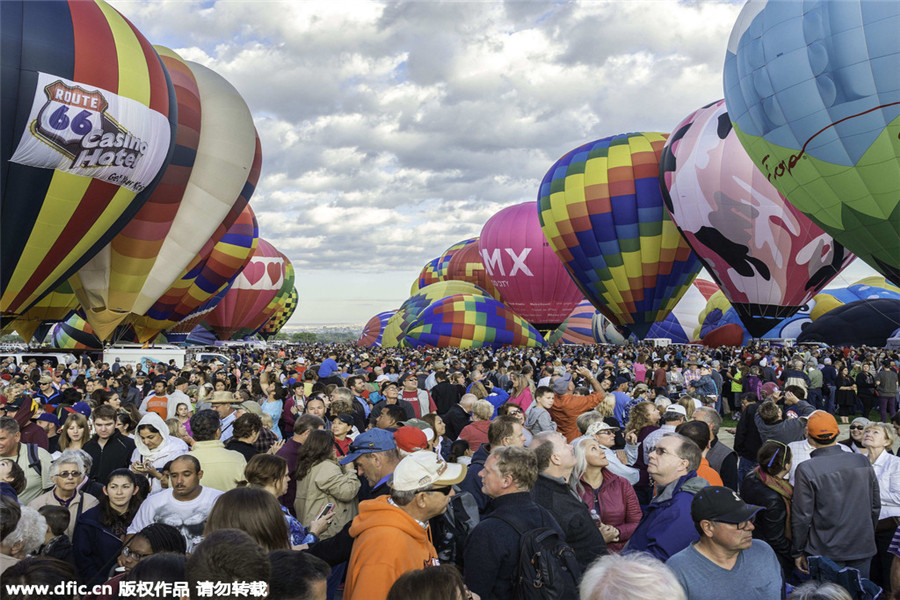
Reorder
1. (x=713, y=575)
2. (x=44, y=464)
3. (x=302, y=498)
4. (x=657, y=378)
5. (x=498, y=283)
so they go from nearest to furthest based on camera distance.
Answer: (x=713, y=575) → (x=302, y=498) → (x=44, y=464) → (x=657, y=378) → (x=498, y=283)

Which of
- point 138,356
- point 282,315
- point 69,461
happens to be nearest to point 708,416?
point 69,461

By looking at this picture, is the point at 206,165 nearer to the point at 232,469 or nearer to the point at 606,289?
the point at 606,289

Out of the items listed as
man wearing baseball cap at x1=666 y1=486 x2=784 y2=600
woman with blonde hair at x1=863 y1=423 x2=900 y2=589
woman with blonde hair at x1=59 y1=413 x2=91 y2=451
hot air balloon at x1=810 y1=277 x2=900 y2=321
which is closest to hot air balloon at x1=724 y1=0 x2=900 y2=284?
woman with blonde hair at x1=863 y1=423 x2=900 y2=589

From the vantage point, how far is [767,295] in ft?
68.2

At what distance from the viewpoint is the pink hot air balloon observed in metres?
33.1

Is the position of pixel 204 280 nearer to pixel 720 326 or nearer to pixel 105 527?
pixel 105 527

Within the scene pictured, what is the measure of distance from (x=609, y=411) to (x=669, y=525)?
3.79 m

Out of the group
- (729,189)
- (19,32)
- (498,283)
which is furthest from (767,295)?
(19,32)

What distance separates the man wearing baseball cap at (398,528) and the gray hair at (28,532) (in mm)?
1275

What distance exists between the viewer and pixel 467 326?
30.7 metres

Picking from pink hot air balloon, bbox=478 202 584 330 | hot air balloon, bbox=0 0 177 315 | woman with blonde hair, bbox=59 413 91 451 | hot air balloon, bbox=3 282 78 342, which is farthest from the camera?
pink hot air balloon, bbox=478 202 584 330

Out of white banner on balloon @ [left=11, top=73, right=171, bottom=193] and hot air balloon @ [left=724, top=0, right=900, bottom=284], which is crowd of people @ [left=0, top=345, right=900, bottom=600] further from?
hot air balloon @ [left=724, top=0, right=900, bottom=284]

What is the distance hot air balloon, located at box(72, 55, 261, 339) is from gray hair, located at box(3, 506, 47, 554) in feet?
50.5

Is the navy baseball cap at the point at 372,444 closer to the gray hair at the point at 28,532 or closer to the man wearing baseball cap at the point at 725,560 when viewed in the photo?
the gray hair at the point at 28,532
